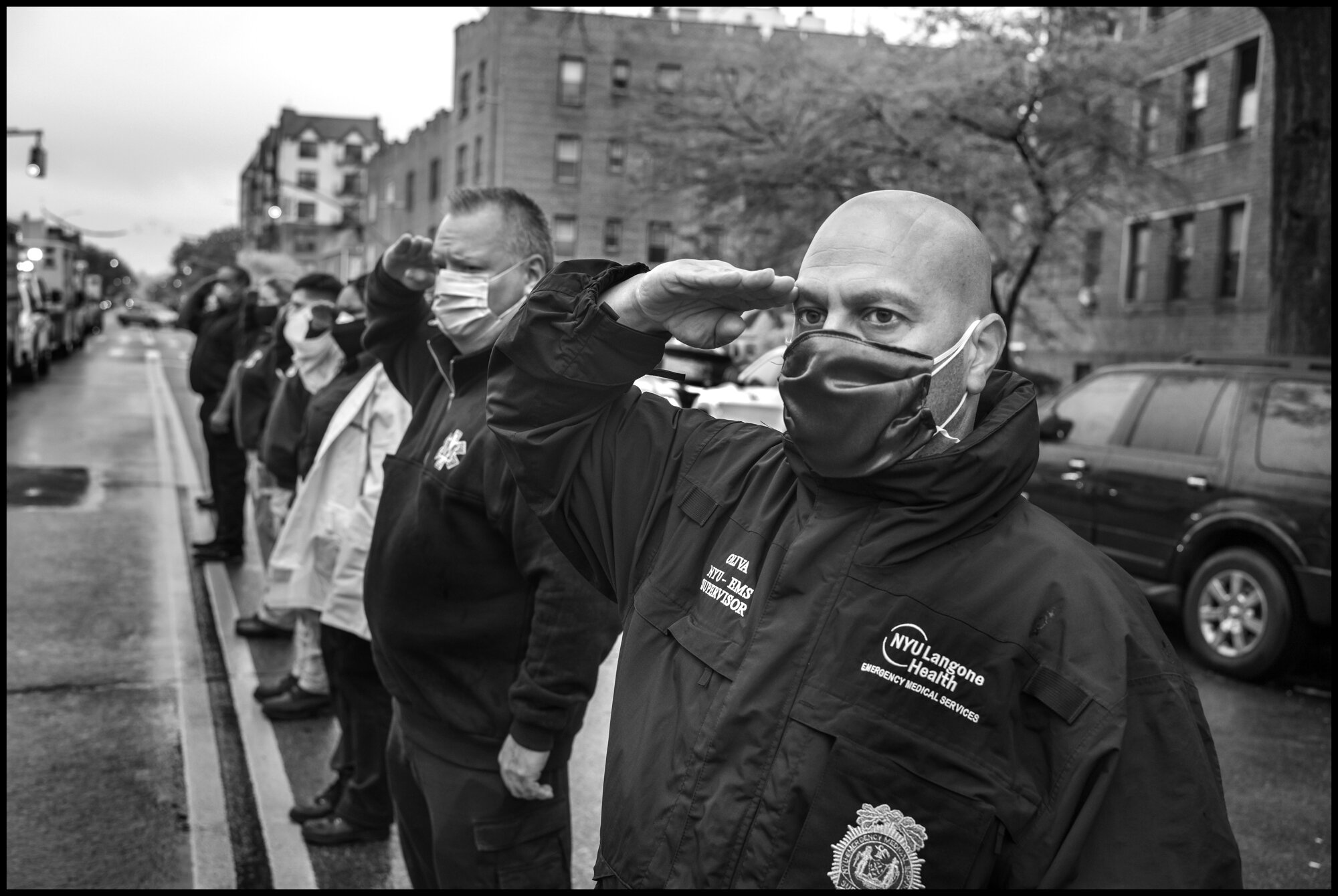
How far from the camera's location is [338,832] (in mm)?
4473

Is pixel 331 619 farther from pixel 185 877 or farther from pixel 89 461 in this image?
pixel 89 461

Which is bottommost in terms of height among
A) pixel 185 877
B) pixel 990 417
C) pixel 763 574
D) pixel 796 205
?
pixel 185 877

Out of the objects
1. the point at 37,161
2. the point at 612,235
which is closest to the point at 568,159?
the point at 612,235

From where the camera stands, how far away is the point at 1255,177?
21.4 m

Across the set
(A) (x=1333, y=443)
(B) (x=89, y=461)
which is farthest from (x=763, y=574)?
(B) (x=89, y=461)

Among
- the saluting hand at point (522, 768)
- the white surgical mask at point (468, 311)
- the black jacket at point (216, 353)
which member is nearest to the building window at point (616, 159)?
the black jacket at point (216, 353)

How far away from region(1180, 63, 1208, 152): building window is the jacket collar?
2421 cm

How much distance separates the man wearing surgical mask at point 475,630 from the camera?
9.55 feet

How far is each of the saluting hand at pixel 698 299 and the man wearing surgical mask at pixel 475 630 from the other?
93cm

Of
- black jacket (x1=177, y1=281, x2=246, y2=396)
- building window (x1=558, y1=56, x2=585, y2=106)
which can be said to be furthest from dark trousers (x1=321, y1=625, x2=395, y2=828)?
building window (x1=558, y1=56, x2=585, y2=106)

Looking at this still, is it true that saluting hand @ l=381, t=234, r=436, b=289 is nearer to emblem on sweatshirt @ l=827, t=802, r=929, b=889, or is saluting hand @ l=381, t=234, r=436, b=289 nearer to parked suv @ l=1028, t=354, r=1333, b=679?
emblem on sweatshirt @ l=827, t=802, r=929, b=889

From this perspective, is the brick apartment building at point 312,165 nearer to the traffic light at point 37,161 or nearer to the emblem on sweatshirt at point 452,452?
the traffic light at point 37,161

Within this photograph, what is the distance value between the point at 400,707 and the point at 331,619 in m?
1.01

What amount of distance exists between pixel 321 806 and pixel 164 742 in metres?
1.26
